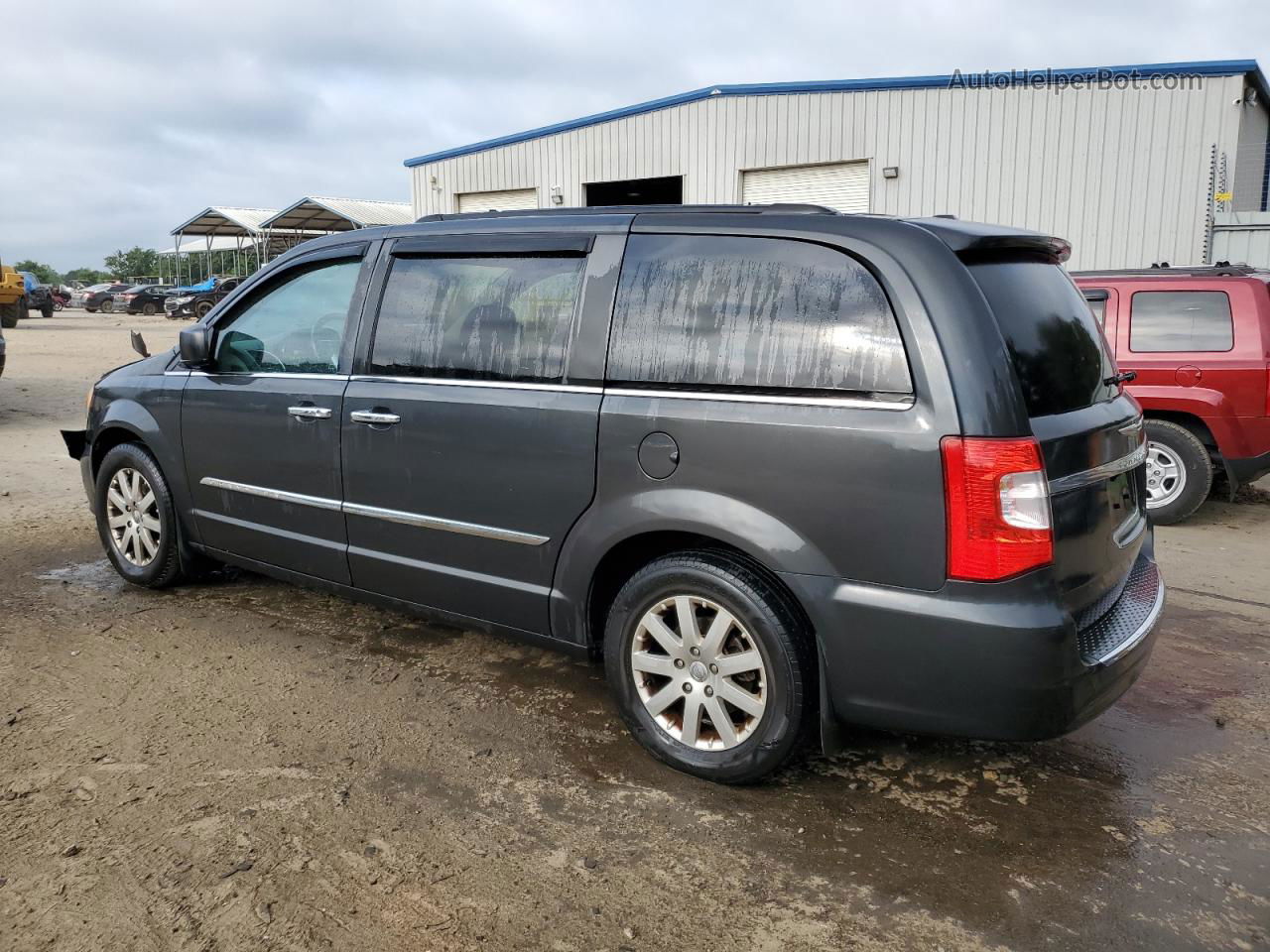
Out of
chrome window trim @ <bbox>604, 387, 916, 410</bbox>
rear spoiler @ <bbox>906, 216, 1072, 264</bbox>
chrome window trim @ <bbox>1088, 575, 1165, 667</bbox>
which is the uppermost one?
rear spoiler @ <bbox>906, 216, 1072, 264</bbox>

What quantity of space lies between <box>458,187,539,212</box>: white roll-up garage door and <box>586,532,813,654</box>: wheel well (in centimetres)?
1784

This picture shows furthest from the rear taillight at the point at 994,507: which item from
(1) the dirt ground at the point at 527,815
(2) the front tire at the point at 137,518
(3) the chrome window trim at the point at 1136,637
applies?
(2) the front tire at the point at 137,518

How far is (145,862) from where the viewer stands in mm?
2717

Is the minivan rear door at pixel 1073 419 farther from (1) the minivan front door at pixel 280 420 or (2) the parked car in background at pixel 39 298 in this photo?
(2) the parked car in background at pixel 39 298

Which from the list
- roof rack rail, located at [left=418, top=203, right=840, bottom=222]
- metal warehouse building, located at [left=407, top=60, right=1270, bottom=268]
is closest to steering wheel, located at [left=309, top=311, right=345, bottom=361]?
roof rack rail, located at [left=418, top=203, right=840, bottom=222]

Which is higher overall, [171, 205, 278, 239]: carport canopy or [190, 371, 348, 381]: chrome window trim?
[171, 205, 278, 239]: carport canopy

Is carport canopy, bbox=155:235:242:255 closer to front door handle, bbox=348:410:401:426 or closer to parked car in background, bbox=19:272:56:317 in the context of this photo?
parked car in background, bbox=19:272:56:317

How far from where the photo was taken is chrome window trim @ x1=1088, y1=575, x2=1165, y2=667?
112 inches

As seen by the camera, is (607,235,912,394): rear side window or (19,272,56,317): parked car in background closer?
(607,235,912,394): rear side window

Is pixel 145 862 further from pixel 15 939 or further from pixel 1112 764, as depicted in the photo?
pixel 1112 764

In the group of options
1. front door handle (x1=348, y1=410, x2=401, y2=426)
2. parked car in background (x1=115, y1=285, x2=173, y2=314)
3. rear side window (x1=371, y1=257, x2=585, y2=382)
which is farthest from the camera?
parked car in background (x1=115, y1=285, x2=173, y2=314)

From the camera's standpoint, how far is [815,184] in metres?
16.8

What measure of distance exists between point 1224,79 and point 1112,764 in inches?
512

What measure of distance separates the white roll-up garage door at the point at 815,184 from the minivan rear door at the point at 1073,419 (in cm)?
1327
